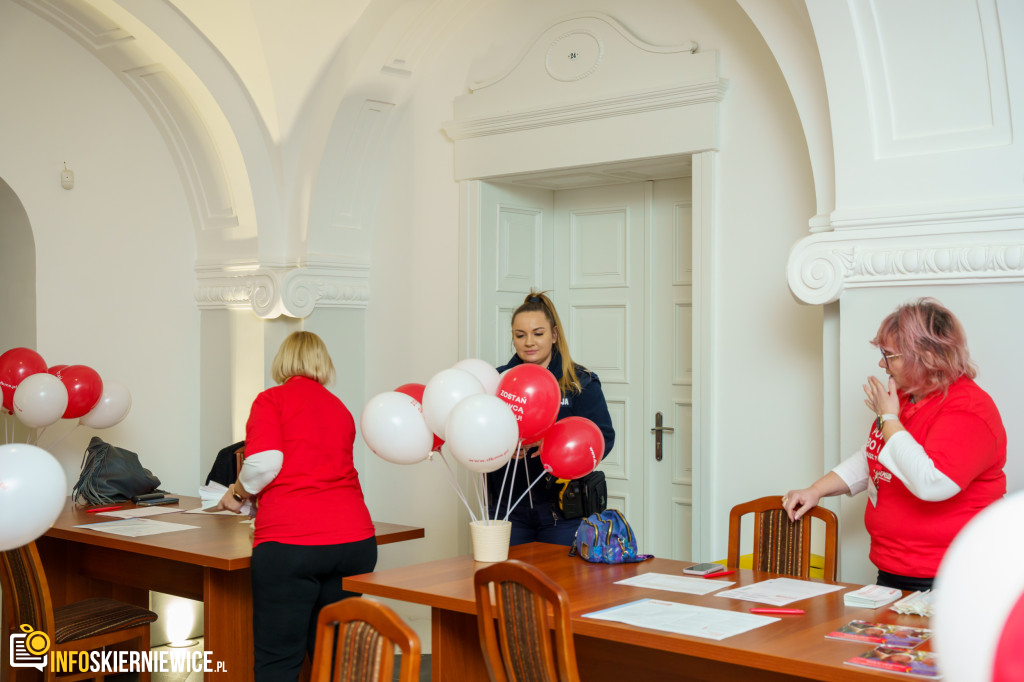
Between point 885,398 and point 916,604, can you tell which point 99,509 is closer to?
point 885,398

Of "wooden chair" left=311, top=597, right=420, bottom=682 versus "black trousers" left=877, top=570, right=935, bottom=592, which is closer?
"wooden chair" left=311, top=597, right=420, bottom=682

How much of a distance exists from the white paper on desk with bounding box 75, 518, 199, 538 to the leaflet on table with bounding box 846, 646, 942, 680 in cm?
306

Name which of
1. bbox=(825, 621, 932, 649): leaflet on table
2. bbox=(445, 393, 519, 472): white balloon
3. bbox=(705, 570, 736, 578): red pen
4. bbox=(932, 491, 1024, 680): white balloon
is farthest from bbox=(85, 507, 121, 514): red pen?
bbox=(932, 491, 1024, 680): white balloon

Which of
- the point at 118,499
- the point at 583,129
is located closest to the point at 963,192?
the point at 583,129

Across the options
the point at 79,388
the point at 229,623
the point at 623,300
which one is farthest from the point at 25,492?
the point at 623,300

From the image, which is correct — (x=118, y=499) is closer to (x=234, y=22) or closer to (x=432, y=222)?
(x=432, y=222)

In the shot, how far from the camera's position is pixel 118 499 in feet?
17.1

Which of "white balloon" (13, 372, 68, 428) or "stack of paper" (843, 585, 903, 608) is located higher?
"white balloon" (13, 372, 68, 428)

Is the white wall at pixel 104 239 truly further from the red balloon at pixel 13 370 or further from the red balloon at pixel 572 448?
the red balloon at pixel 572 448

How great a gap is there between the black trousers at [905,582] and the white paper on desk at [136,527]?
2896 millimetres

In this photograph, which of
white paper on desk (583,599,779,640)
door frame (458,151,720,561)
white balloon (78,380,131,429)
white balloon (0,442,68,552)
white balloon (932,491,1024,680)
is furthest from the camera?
white balloon (78,380,131,429)

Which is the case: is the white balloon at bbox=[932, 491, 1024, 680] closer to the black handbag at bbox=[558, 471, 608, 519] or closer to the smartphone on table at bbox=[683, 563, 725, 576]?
the smartphone on table at bbox=[683, 563, 725, 576]

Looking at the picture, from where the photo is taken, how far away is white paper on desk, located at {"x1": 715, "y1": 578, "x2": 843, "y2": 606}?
2842 millimetres

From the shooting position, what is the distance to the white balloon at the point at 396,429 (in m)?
3.51
